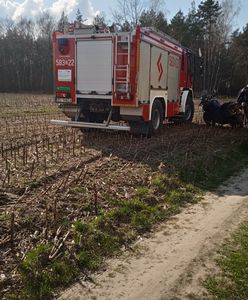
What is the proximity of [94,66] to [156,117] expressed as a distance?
8.18ft

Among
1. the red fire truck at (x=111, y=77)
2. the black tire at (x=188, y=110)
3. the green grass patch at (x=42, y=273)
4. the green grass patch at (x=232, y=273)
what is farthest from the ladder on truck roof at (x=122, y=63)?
the green grass patch at (x=42, y=273)

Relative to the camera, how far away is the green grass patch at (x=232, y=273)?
361 centimetres

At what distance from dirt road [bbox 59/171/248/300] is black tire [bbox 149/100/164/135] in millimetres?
5366

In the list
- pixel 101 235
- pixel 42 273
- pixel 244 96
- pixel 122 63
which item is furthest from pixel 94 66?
pixel 42 273

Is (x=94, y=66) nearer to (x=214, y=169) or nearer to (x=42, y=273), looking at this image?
(x=214, y=169)

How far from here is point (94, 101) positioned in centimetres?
1085

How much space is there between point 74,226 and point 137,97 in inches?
231

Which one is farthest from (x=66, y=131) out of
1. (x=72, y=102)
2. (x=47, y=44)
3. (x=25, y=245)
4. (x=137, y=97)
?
(x=47, y=44)

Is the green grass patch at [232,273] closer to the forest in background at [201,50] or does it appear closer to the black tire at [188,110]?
the black tire at [188,110]

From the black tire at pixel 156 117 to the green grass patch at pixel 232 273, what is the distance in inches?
259

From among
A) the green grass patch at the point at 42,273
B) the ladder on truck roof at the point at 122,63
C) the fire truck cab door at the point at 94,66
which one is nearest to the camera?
the green grass patch at the point at 42,273

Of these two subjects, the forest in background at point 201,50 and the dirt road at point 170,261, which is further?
the forest in background at point 201,50

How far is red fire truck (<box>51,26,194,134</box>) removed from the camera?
10000 mm

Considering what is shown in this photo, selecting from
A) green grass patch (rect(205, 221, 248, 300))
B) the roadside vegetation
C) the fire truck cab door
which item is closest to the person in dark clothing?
the roadside vegetation
